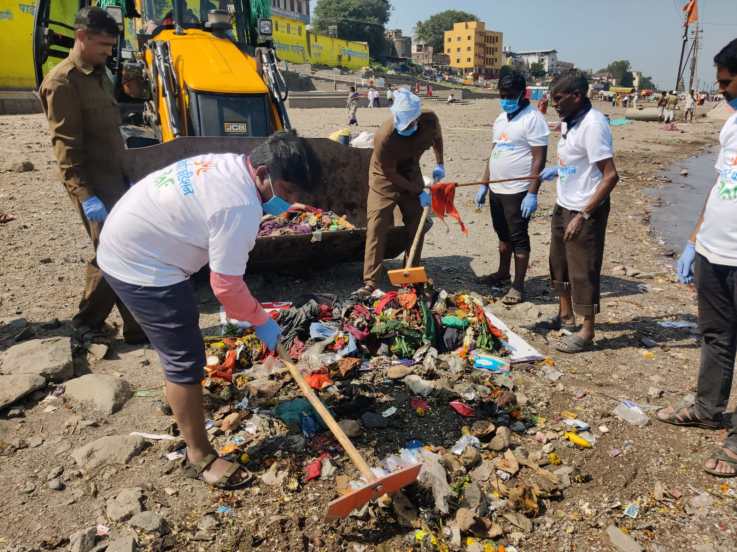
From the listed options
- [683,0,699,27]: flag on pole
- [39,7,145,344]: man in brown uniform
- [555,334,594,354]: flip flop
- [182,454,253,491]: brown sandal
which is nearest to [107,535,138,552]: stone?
[182,454,253,491]: brown sandal

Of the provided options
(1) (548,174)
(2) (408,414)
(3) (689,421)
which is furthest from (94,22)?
(3) (689,421)

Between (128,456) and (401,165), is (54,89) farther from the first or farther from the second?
(401,165)

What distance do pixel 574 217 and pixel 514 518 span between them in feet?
7.12

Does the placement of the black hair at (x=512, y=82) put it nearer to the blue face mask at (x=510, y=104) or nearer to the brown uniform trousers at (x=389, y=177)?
the blue face mask at (x=510, y=104)

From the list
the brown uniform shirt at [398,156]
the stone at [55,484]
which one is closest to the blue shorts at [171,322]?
the stone at [55,484]

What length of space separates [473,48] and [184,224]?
3366 inches

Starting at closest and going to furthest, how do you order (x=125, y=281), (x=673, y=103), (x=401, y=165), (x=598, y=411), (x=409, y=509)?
(x=125, y=281), (x=409, y=509), (x=598, y=411), (x=401, y=165), (x=673, y=103)

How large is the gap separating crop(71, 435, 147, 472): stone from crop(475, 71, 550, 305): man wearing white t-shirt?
333cm

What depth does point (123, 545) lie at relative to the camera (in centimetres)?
222

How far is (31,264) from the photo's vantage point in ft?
17.1

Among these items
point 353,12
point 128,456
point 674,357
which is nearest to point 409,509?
point 128,456

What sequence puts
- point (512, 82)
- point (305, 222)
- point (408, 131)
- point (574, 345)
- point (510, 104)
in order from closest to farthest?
point (574, 345) < point (408, 131) < point (512, 82) < point (510, 104) < point (305, 222)

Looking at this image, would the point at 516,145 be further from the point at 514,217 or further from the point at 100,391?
the point at 100,391

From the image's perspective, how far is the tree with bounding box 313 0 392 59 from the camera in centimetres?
6062
